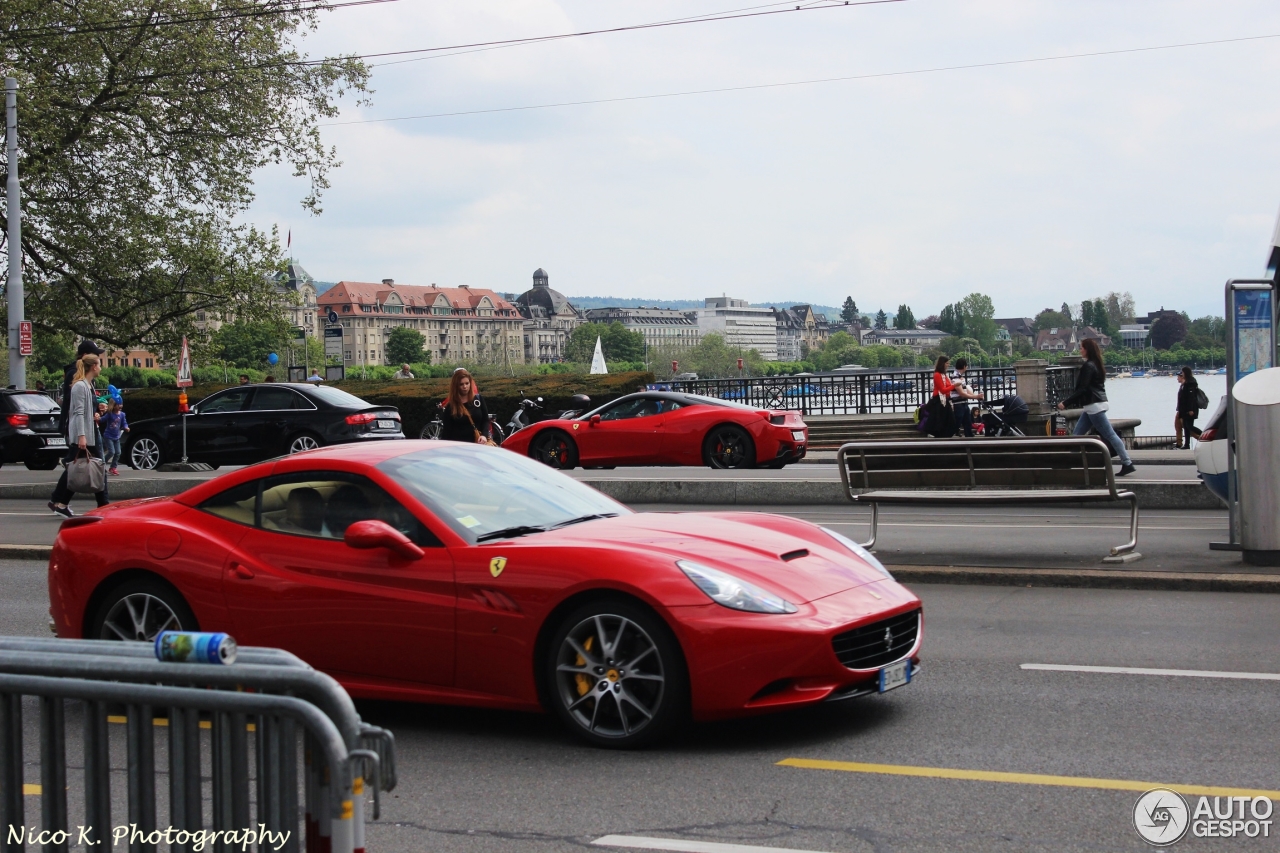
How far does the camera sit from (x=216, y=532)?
6422 millimetres

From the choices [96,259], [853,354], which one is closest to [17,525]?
[96,259]

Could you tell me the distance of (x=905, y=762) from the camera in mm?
5215

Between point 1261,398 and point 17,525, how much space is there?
519 inches

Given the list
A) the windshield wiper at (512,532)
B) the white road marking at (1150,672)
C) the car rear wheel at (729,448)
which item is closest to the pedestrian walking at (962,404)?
the car rear wheel at (729,448)

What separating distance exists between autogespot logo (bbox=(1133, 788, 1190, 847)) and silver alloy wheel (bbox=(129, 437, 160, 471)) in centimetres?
2125

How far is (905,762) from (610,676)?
47.7 inches

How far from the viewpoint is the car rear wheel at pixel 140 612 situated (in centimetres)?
636

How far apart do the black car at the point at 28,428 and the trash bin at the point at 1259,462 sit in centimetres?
2294

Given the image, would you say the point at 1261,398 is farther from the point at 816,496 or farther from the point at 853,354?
the point at 853,354

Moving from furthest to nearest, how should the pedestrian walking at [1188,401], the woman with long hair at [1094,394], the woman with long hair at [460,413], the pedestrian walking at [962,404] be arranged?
the pedestrian walking at [1188,401] → the pedestrian walking at [962,404] → the woman with long hair at [1094,394] → the woman with long hair at [460,413]

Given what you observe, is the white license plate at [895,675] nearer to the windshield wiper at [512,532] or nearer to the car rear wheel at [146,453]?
the windshield wiper at [512,532]

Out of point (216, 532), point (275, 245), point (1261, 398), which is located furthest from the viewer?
point (275, 245)

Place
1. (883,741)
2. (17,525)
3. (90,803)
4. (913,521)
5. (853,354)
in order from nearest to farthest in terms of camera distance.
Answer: (90,803), (883,741), (913,521), (17,525), (853,354)

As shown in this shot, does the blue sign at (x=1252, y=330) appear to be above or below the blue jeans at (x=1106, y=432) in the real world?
above
